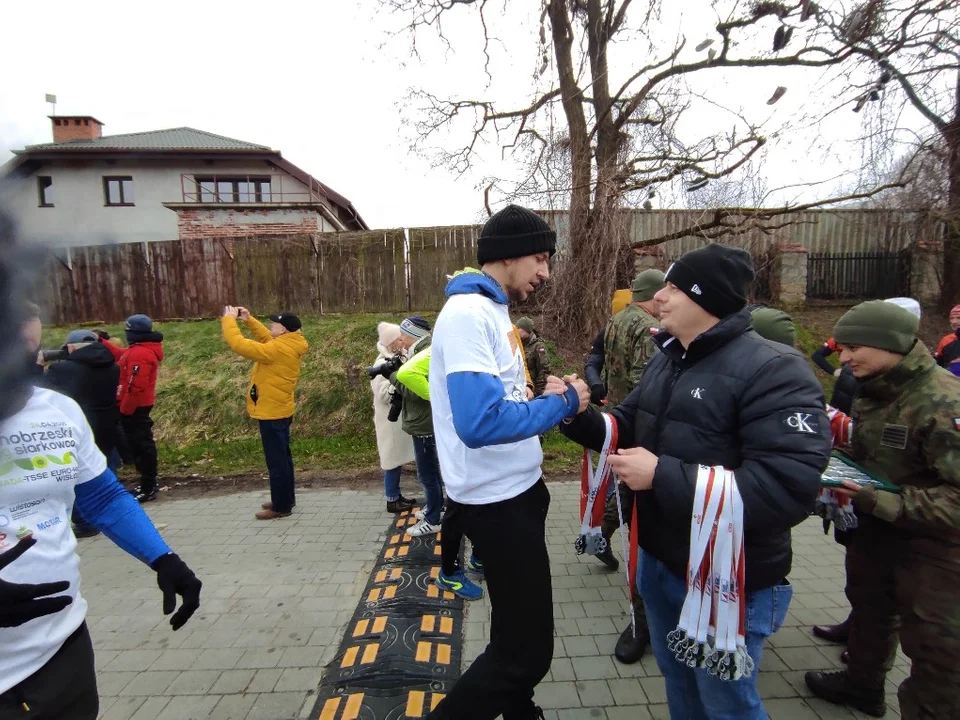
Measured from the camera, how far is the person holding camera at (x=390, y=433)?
5.00 meters

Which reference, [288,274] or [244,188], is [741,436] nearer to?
[288,274]

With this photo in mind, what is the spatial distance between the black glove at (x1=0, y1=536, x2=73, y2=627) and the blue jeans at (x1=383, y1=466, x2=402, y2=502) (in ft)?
12.5

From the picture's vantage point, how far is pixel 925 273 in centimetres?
1135

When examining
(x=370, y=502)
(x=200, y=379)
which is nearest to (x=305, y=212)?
(x=200, y=379)

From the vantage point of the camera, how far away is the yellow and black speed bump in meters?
2.63

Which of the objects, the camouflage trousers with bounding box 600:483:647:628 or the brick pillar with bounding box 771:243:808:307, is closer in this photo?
the camouflage trousers with bounding box 600:483:647:628

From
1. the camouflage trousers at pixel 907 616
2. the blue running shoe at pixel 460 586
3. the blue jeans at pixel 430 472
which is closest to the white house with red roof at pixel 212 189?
the blue jeans at pixel 430 472

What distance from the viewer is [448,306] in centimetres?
198

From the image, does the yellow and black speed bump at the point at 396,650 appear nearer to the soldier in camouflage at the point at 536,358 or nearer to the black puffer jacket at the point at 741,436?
the black puffer jacket at the point at 741,436

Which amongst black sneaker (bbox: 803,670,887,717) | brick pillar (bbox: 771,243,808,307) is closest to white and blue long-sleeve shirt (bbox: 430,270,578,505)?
black sneaker (bbox: 803,670,887,717)

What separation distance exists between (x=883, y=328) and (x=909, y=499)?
2.33ft

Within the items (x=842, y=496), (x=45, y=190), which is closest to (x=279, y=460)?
(x=45, y=190)

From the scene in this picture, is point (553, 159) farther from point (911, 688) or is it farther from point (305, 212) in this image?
point (305, 212)

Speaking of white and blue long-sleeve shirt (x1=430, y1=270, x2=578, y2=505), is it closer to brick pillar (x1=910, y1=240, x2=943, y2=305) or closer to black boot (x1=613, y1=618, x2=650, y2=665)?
black boot (x1=613, y1=618, x2=650, y2=665)
